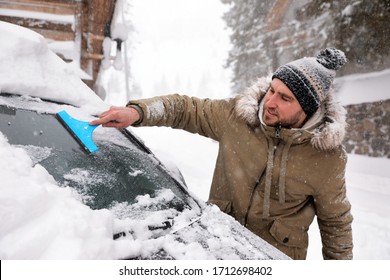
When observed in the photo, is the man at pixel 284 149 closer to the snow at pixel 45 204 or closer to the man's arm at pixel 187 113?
the man's arm at pixel 187 113

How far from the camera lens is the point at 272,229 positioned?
2064mm

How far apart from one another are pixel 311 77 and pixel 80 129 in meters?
1.48

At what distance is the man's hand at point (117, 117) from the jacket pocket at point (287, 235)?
46.1 inches

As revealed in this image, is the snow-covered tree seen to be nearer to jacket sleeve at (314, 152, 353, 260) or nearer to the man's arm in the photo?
jacket sleeve at (314, 152, 353, 260)

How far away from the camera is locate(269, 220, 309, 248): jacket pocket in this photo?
6.78ft

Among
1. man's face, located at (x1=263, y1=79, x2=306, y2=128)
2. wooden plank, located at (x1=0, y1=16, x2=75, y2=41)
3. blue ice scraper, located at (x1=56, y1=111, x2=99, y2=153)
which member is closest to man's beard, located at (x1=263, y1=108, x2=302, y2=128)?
man's face, located at (x1=263, y1=79, x2=306, y2=128)

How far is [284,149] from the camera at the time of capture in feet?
6.54

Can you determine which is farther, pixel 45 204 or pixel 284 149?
pixel 284 149

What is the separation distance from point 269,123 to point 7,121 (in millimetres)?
1493

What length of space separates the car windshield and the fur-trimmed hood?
2.28 ft

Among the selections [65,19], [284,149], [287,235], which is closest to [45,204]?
[284,149]

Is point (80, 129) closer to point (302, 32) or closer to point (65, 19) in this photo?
point (65, 19)
